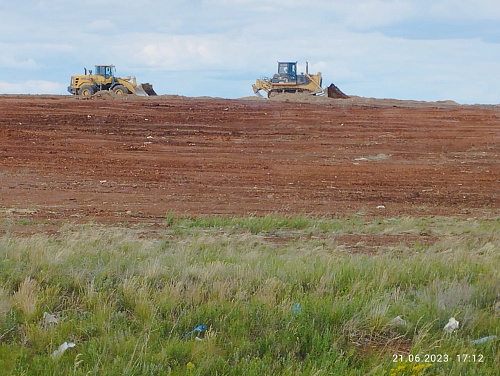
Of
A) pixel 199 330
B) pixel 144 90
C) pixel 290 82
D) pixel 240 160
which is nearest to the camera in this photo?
pixel 199 330

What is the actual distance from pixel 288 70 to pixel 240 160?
Answer: 28.5m

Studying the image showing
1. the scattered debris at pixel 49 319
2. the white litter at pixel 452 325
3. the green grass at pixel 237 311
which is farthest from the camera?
the white litter at pixel 452 325

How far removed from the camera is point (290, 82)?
5062 centimetres

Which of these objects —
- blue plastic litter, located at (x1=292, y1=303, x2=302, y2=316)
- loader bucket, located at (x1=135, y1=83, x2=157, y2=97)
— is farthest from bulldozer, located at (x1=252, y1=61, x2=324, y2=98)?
blue plastic litter, located at (x1=292, y1=303, x2=302, y2=316)

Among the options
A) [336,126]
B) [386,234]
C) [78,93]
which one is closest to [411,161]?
[336,126]

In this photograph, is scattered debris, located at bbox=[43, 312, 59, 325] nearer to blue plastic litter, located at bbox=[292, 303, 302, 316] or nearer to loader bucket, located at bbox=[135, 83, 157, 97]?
blue plastic litter, located at bbox=[292, 303, 302, 316]

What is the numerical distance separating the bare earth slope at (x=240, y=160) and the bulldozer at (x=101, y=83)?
1268 cm

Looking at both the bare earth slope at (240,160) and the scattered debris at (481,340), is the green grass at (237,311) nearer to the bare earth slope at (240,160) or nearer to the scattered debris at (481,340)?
the scattered debris at (481,340)

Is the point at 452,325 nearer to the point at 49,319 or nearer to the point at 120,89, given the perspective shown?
the point at 49,319

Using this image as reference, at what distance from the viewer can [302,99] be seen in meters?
43.8

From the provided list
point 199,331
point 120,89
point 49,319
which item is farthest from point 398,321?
point 120,89

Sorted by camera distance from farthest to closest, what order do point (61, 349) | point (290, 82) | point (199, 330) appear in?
point (290, 82), point (199, 330), point (61, 349)

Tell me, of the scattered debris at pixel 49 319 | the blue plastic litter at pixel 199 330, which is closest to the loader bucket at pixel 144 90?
the scattered debris at pixel 49 319

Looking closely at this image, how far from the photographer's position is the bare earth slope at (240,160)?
16.4 metres
